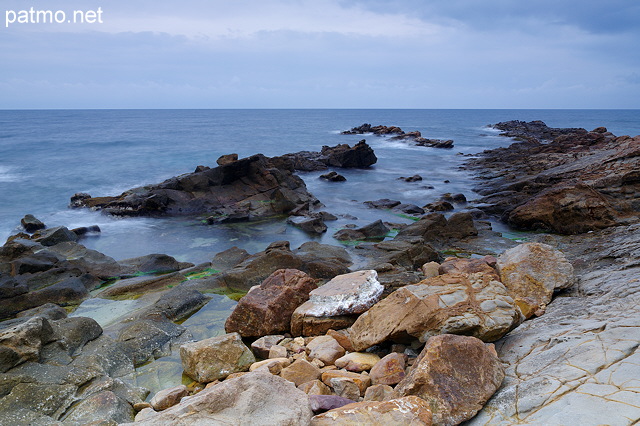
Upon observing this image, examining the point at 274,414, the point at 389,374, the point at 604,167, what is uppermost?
the point at 604,167

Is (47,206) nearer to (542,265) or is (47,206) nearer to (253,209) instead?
(253,209)

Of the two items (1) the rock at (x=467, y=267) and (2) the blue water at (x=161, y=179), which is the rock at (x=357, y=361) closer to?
(1) the rock at (x=467, y=267)

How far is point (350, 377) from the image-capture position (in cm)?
570

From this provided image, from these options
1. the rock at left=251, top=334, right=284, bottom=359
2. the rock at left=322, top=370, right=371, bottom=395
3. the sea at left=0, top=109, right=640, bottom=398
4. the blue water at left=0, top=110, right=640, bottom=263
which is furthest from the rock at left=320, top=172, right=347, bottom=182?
the rock at left=322, top=370, right=371, bottom=395

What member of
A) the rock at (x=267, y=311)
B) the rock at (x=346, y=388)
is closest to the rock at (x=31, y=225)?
the rock at (x=267, y=311)

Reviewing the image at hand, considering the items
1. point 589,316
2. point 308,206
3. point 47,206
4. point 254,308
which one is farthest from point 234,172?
point 589,316

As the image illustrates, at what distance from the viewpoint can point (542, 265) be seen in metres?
8.09

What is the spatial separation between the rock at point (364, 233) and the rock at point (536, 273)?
28.4 feet

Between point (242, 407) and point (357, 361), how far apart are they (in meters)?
2.67

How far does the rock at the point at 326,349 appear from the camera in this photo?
21.9 feet

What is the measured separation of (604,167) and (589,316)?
18.9 meters

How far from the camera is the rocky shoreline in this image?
425 cm

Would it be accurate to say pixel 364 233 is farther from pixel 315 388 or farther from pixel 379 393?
pixel 379 393

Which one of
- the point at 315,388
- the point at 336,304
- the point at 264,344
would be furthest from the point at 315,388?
the point at 336,304
